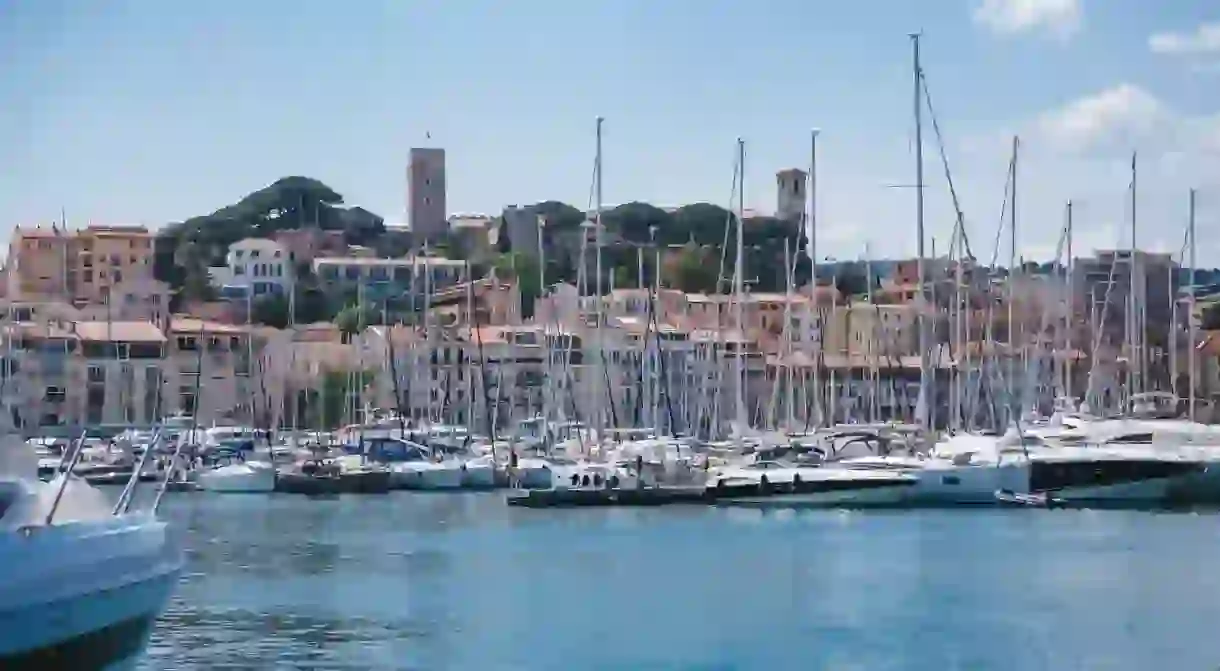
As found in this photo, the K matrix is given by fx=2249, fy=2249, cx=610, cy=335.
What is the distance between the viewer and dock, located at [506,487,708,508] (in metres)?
53.4

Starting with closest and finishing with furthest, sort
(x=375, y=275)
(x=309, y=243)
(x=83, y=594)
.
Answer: (x=83, y=594), (x=375, y=275), (x=309, y=243)

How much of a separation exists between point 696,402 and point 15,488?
5891 cm

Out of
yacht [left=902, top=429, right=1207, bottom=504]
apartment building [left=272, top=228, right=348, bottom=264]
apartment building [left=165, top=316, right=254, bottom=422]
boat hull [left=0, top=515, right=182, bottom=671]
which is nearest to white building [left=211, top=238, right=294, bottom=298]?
apartment building [left=272, top=228, right=348, bottom=264]

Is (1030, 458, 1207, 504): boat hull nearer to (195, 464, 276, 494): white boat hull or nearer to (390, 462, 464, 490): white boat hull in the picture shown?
(390, 462, 464, 490): white boat hull

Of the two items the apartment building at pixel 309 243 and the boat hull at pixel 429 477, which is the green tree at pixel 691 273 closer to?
the apartment building at pixel 309 243

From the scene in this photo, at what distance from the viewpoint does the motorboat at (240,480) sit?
66125 mm

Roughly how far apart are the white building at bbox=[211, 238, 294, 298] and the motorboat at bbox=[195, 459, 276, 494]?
226 ft

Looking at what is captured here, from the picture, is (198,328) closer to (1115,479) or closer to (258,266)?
(258,266)

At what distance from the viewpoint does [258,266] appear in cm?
13800

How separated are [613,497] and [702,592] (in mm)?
20135

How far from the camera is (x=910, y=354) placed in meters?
105

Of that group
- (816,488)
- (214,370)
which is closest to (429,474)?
(816,488)

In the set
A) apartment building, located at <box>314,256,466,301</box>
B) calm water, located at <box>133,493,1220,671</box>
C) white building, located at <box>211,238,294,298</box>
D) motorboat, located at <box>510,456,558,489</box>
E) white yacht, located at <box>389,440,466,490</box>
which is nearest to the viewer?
calm water, located at <box>133,493,1220,671</box>

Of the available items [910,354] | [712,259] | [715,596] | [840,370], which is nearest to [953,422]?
[840,370]
